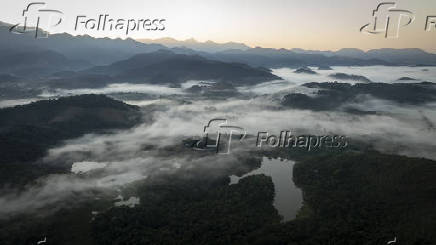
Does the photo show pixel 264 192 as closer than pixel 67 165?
Yes

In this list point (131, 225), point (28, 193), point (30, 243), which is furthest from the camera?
point (28, 193)

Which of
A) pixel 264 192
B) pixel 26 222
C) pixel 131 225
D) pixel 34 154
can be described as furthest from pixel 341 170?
pixel 34 154

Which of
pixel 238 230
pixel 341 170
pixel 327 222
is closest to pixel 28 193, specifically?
pixel 238 230

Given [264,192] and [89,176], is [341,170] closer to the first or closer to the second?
[264,192]

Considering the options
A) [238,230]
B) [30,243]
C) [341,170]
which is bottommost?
[30,243]

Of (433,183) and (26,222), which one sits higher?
(433,183)

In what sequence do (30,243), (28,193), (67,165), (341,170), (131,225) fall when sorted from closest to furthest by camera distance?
1. (30,243)
2. (131,225)
3. (28,193)
4. (341,170)
5. (67,165)

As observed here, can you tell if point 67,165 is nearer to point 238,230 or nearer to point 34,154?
point 34,154
